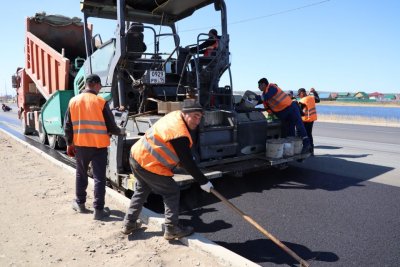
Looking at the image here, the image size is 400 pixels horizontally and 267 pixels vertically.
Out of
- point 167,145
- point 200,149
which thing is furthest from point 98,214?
point 200,149

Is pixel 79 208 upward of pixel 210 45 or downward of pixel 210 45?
downward

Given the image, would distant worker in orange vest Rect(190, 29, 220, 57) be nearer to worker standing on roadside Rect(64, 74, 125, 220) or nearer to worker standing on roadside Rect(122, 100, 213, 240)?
worker standing on roadside Rect(64, 74, 125, 220)

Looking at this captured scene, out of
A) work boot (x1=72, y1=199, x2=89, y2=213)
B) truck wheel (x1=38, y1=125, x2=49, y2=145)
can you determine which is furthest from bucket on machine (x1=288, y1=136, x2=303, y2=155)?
truck wheel (x1=38, y1=125, x2=49, y2=145)

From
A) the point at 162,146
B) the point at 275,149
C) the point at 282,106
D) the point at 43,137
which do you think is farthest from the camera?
the point at 43,137

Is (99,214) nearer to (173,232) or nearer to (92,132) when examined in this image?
(92,132)

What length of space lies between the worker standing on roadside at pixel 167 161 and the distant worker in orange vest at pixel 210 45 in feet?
9.51

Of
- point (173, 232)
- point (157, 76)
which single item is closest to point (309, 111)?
point (157, 76)

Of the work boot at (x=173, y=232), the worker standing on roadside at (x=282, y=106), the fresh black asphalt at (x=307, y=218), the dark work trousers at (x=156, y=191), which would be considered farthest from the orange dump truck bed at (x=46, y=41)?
the work boot at (x=173, y=232)

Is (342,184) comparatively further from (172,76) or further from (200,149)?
(172,76)

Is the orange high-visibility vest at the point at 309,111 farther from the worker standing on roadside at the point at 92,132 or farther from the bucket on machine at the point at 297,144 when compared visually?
the worker standing on roadside at the point at 92,132

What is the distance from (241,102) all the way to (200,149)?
202 centimetres

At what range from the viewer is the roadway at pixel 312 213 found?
3359 millimetres

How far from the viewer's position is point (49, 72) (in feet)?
28.7

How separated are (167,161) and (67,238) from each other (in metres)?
1.29
